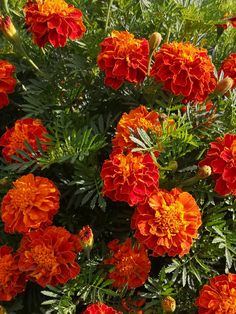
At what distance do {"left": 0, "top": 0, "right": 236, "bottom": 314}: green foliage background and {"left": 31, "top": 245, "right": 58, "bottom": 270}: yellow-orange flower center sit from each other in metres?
0.06

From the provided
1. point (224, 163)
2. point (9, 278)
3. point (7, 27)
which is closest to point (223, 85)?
point (224, 163)

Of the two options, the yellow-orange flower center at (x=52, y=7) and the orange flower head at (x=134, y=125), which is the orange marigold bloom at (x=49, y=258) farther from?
the yellow-orange flower center at (x=52, y=7)

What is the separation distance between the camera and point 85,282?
1273mm

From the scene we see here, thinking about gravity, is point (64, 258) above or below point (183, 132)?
below

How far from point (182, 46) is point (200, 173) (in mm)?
349

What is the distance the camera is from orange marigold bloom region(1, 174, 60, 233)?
122 centimetres

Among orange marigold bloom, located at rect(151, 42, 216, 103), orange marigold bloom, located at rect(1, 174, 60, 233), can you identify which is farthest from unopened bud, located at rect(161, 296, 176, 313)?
orange marigold bloom, located at rect(151, 42, 216, 103)

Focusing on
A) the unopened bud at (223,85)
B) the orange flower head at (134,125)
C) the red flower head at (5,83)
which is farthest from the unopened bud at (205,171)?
the red flower head at (5,83)

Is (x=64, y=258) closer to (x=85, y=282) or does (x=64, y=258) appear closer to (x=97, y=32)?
(x=85, y=282)

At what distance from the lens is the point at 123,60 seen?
4.48 feet

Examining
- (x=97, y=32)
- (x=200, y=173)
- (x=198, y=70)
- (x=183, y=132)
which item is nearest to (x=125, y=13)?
(x=97, y=32)

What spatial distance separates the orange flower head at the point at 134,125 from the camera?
4.15 ft

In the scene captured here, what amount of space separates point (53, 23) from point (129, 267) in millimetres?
642

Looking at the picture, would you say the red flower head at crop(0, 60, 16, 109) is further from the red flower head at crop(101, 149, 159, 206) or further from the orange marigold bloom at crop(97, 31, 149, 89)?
the red flower head at crop(101, 149, 159, 206)
